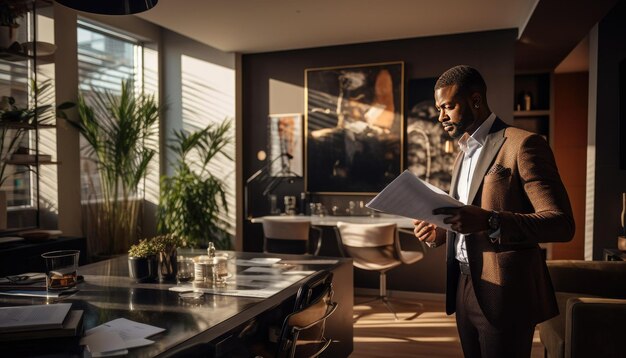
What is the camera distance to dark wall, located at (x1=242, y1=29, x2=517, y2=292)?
505 centimetres

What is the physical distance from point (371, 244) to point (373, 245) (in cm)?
2

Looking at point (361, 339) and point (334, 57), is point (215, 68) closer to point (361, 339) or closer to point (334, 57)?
point (334, 57)

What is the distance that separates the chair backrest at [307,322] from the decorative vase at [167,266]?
68 centimetres

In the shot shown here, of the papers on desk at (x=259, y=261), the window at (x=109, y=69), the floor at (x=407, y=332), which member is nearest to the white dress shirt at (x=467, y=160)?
the papers on desk at (x=259, y=261)

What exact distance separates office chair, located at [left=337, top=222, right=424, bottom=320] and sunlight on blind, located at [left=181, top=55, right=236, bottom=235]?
2.04 meters

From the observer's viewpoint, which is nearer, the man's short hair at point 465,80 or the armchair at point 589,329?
the man's short hair at point 465,80

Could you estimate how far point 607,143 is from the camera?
446 centimetres

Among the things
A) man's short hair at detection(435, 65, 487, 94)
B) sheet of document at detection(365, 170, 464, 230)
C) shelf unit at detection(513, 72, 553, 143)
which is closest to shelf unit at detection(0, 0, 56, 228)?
sheet of document at detection(365, 170, 464, 230)

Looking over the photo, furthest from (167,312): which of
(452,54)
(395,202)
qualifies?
(452,54)

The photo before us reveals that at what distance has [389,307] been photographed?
15.4 ft

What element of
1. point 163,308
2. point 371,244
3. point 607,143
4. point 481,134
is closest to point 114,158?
point 371,244

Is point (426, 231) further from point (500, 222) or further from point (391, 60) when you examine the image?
point (391, 60)

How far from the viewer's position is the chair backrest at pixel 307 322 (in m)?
1.55

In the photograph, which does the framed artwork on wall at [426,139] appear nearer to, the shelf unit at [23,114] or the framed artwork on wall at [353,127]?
the framed artwork on wall at [353,127]
